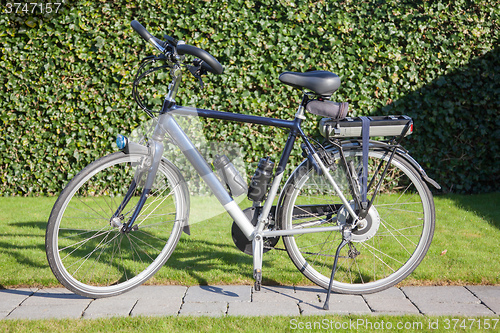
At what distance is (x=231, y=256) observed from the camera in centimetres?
346

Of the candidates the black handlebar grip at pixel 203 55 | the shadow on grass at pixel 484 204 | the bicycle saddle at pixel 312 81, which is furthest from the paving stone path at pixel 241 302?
the shadow on grass at pixel 484 204

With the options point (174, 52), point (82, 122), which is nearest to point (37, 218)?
point (82, 122)

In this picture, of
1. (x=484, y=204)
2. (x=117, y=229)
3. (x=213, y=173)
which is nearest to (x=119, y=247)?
(x=117, y=229)

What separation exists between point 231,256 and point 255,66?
2407 mm

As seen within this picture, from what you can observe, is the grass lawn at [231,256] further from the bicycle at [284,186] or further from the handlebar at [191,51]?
the handlebar at [191,51]

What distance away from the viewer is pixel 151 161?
2664 millimetres

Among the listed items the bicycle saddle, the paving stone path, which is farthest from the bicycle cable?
the paving stone path

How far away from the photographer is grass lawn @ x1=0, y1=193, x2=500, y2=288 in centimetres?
297

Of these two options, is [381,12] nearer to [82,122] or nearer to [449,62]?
[449,62]

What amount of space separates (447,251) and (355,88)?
228 cm

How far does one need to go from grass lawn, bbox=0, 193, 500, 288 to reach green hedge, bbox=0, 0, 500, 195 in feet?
3.25

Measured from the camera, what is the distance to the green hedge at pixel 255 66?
→ 5016 millimetres

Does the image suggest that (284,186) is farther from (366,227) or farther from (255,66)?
(255,66)

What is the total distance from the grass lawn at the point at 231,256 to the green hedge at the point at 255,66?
0.99m
